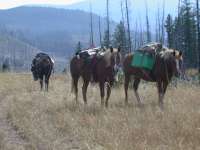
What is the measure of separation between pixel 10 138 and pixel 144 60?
6.73 meters

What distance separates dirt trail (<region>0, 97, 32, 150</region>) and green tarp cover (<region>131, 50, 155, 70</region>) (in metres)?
4.98

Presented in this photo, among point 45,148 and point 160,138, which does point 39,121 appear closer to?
point 45,148

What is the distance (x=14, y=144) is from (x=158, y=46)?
764 cm

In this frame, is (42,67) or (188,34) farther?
(188,34)

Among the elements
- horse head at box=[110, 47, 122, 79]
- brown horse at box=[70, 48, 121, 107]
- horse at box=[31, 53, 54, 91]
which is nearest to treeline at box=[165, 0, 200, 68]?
horse at box=[31, 53, 54, 91]

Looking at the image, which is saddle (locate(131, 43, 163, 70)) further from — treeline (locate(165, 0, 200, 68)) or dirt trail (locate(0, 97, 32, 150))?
treeline (locate(165, 0, 200, 68))

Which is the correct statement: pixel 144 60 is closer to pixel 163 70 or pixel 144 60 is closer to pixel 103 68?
pixel 163 70

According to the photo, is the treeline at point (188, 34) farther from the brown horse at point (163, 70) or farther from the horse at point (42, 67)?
the brown horse at point (163, 70)

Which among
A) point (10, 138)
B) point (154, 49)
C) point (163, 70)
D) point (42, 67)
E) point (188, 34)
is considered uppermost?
point (188, 34)

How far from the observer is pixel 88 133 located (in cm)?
1041

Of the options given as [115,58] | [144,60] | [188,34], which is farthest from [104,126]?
[188,34]

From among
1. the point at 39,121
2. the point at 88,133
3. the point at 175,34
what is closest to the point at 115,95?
the point at 39,121

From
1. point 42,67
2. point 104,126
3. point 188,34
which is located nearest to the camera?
point 104,126

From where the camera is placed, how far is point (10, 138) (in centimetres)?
1082
